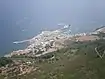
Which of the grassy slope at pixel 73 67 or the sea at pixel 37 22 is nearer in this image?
the grassy slope at pixel 73 67

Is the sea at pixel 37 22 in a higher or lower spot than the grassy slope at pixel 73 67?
higher

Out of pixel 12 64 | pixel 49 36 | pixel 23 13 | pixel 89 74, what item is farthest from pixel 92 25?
pixel 89 74

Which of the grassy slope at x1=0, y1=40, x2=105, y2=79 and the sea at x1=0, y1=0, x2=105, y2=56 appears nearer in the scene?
the grassy slope at x1=0, y1=40, x2=105, y2=79

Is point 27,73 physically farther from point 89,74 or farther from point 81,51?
point 81,51

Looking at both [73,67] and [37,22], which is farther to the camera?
[37,22]

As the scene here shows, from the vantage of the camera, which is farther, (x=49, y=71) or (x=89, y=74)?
(x=49, y=71)

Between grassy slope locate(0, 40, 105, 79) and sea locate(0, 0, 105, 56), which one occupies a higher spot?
sea locate(0, 0, 105, 56)

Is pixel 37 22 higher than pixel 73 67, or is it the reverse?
pixel 37 22

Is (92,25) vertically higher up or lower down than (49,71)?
higher up
